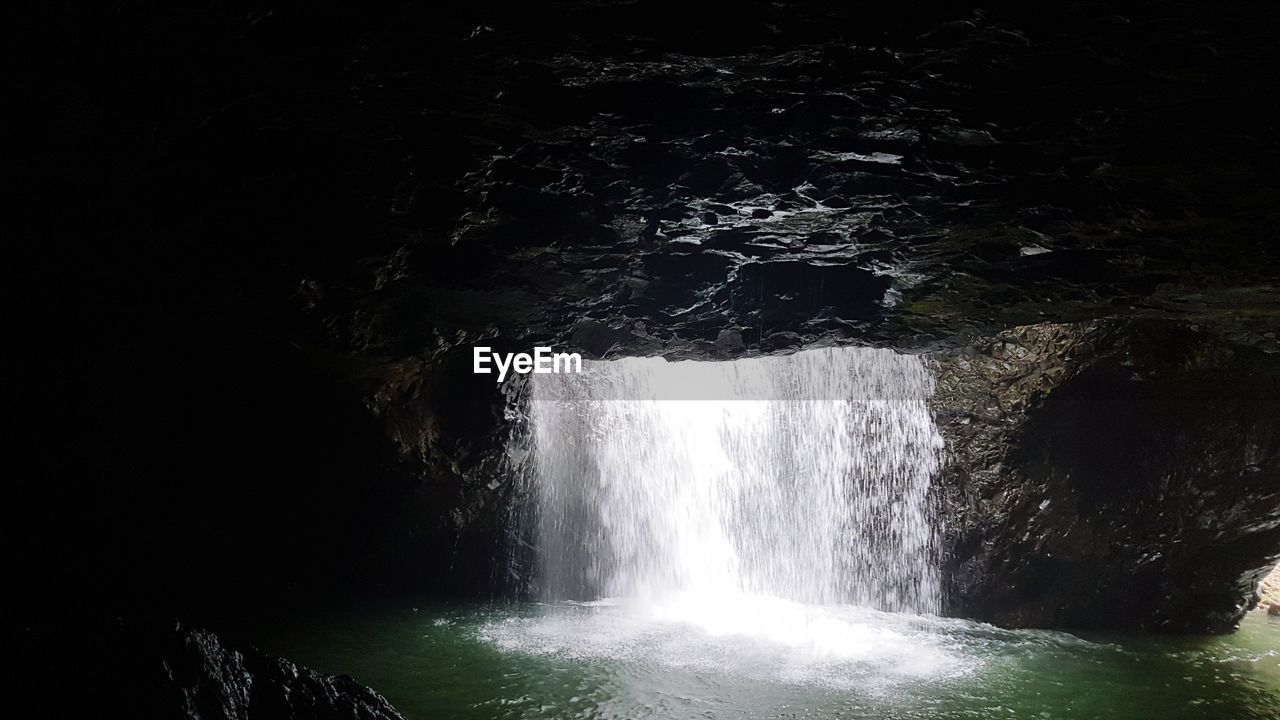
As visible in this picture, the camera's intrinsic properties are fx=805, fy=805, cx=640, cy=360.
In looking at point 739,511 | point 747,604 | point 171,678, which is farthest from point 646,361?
point 171,678

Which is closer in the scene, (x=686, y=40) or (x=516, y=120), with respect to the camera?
(x=686, y=40)

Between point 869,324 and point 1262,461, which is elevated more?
point 869,324

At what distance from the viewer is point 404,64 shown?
3.75 m

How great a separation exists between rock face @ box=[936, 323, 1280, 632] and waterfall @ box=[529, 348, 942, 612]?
25.5 inches

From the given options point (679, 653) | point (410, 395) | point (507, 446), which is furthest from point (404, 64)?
point (507, 446)

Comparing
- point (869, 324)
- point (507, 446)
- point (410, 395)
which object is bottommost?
point (507, 446)

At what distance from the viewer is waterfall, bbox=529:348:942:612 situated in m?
10.7

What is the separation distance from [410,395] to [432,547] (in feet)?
8.73

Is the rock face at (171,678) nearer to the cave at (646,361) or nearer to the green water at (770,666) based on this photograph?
the cave at (646,361)

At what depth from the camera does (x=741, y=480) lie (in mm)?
12938

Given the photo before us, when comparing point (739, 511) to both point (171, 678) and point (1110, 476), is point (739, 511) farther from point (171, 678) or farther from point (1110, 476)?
point (171, 678)

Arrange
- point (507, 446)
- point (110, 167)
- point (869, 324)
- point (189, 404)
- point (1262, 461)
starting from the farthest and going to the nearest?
point (507, 446), point (189, 404), point (1262, 461), point (869, 324), point (110, 167)

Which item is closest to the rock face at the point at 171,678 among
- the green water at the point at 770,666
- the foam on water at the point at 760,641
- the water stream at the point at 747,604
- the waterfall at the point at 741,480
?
the green water at the point at 770,666

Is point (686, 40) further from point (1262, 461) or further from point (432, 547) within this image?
point (432, 547)
